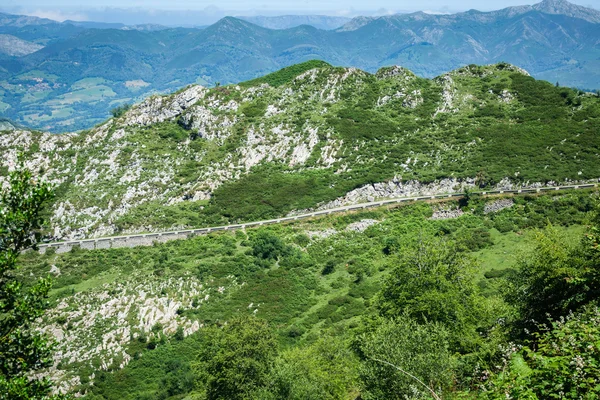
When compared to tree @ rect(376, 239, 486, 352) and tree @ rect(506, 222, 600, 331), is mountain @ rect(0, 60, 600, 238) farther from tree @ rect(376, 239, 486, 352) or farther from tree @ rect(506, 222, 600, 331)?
tree @ rect(506, 222, 600, 331)

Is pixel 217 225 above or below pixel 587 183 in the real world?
below

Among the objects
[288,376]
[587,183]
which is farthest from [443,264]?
[587,183]

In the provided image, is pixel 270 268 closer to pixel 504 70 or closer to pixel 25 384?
pixel 25 384

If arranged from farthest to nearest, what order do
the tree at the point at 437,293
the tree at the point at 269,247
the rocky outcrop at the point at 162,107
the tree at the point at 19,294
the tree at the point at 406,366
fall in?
the rocky outcrop at the point at 162,107 → the tree at the point at 269,247 → the tree at the point at 437,293 → the tree at the point at 406,366 → the tree at the point at 19,294

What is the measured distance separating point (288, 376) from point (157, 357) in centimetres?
3259

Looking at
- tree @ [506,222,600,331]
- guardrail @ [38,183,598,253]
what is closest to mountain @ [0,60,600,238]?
guardrail @ [38,183,598,253]

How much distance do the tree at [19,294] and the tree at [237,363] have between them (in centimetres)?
2059

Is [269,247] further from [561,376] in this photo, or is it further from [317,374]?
[561,376]

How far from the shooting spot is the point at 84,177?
10319cm

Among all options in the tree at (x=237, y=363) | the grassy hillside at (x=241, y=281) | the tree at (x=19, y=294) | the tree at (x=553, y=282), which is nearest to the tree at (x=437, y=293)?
the grassy hillside at (x=241, y=281)

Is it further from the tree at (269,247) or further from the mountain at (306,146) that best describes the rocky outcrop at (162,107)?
the tree at (269,247)

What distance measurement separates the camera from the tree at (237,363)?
35.6 metres

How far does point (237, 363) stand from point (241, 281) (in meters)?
34.2

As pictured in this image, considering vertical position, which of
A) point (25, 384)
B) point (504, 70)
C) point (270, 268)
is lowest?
point (270, 268)
